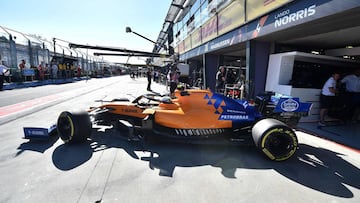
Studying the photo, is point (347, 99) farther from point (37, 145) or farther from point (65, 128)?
point (37, 145)

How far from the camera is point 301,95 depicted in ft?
17.4

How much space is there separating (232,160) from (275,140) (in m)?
0.75

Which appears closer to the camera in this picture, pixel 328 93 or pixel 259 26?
pixel 328 93

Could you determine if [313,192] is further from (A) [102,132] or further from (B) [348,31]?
(B) [348,31]

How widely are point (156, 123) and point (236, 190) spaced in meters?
1.84

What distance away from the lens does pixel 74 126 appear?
11.1ft

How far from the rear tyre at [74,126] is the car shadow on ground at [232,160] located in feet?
0.46

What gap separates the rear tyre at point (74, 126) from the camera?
3.41 meters

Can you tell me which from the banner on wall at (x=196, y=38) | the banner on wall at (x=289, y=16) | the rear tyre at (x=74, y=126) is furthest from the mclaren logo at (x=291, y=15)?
the banner on wall at (x=196, y=38)

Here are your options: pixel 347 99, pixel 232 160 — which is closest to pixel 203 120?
pixel 232 160

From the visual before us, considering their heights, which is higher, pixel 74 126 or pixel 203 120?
pixel 203 120

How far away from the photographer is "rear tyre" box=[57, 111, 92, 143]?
341 cm

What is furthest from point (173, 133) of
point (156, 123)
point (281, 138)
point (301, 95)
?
point (301, 95)

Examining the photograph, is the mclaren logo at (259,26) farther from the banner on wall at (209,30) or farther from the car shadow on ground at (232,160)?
the car shadow on ground at (232,160)
